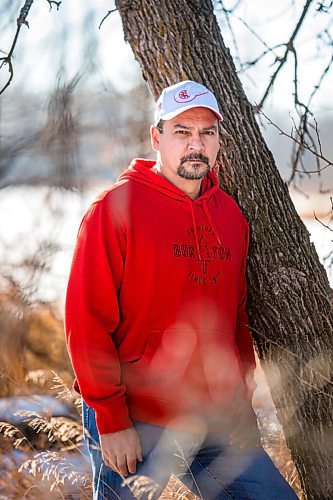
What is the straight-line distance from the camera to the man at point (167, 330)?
2.92 m

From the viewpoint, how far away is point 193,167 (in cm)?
323

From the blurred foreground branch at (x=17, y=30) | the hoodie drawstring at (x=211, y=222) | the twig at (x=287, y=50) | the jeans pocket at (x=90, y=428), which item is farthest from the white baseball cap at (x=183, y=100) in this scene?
the twig at (x=287, y=50)

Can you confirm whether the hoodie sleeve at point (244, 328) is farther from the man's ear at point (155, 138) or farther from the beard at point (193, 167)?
the man's ear at point (155, 138)

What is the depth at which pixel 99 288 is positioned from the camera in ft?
9.59

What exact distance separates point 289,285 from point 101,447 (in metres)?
1.25

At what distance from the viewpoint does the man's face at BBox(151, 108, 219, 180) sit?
10.6 feet

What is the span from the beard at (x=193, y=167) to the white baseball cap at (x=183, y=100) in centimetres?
20

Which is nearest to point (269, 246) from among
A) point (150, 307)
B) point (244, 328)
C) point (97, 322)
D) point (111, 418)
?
point (244, 328)

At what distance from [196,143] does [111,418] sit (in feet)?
3.89

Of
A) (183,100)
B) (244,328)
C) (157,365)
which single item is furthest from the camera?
(244,328)

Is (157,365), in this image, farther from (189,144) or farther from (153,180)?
(189,144)

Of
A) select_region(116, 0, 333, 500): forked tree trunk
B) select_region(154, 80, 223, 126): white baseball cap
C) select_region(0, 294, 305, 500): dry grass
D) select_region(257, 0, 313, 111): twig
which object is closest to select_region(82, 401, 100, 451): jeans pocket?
select_region(0, 294, 305, 500): dry grass

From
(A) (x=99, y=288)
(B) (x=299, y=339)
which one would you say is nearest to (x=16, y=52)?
(A) (x=99, y=288)

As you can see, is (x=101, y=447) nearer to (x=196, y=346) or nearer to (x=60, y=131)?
(x=196, y=346)
